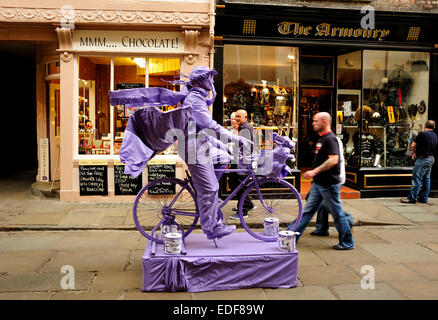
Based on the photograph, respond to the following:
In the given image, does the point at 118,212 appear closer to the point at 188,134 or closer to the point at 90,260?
the point at 90,260

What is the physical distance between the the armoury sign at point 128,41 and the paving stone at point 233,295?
664cm

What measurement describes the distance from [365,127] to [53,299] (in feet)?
30.4

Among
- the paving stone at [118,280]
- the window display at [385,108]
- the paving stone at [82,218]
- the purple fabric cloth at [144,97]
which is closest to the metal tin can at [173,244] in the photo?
the paving stone at [118,280]

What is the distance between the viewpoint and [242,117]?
8.74 meters

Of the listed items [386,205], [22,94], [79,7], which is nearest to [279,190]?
[386,205]

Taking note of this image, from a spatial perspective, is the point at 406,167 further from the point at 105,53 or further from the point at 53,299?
the point at 53,299

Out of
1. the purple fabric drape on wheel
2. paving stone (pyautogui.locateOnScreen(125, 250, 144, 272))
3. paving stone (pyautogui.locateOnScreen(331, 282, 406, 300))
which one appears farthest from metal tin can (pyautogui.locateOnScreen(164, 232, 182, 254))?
paving stone (pyautogui.locateOnScreen(331, 282, 406, 300))

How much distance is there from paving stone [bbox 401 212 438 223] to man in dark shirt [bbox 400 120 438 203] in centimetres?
102

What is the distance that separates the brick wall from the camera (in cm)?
1088

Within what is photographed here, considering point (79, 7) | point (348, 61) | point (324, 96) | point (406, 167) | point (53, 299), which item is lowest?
point (53, 299)

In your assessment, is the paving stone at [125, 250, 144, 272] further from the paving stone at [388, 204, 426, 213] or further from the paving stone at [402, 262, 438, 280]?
the paving stone at [388, 204, 426, 213]

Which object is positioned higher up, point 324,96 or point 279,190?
point 324,96

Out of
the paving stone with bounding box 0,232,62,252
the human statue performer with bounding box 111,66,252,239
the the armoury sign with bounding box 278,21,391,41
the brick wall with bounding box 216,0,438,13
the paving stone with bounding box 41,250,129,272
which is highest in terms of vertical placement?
the brick wall with bounding box 216,0,438,13

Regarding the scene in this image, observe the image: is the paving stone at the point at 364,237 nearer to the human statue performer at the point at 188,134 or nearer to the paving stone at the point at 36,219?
the human statue performer at the point at 188,134
